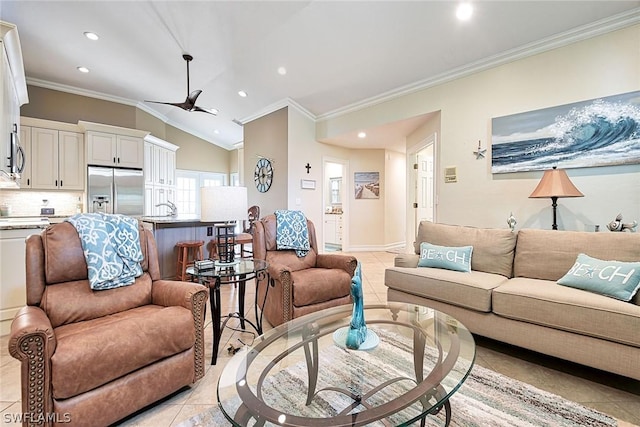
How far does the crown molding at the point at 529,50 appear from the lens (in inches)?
107

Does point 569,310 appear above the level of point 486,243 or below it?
below

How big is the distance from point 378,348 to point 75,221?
2.01 meters

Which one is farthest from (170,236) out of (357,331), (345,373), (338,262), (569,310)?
(569,310)

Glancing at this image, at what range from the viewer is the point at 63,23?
11.8 ft

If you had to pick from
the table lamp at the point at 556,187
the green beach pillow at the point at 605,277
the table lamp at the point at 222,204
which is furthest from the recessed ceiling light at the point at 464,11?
the table lamp at the point at 222,204

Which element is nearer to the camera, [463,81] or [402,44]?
[402,44]

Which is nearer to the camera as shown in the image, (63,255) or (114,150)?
(63,255)

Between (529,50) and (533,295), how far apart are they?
2.84 metres

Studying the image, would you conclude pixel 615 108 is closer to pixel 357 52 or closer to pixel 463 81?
pixel 463 81

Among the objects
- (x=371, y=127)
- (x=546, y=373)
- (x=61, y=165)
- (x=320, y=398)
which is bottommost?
(x=546, y=373)

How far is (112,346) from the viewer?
138 centimetres

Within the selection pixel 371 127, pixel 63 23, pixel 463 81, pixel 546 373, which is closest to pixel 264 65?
pixel 371 127

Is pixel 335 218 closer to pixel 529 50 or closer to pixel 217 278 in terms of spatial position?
pixel 529 50

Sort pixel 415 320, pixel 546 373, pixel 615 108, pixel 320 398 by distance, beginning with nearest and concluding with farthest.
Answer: pixel 320 398 < pixel 415 320 < pixel 546 373 < pixel 615 108
